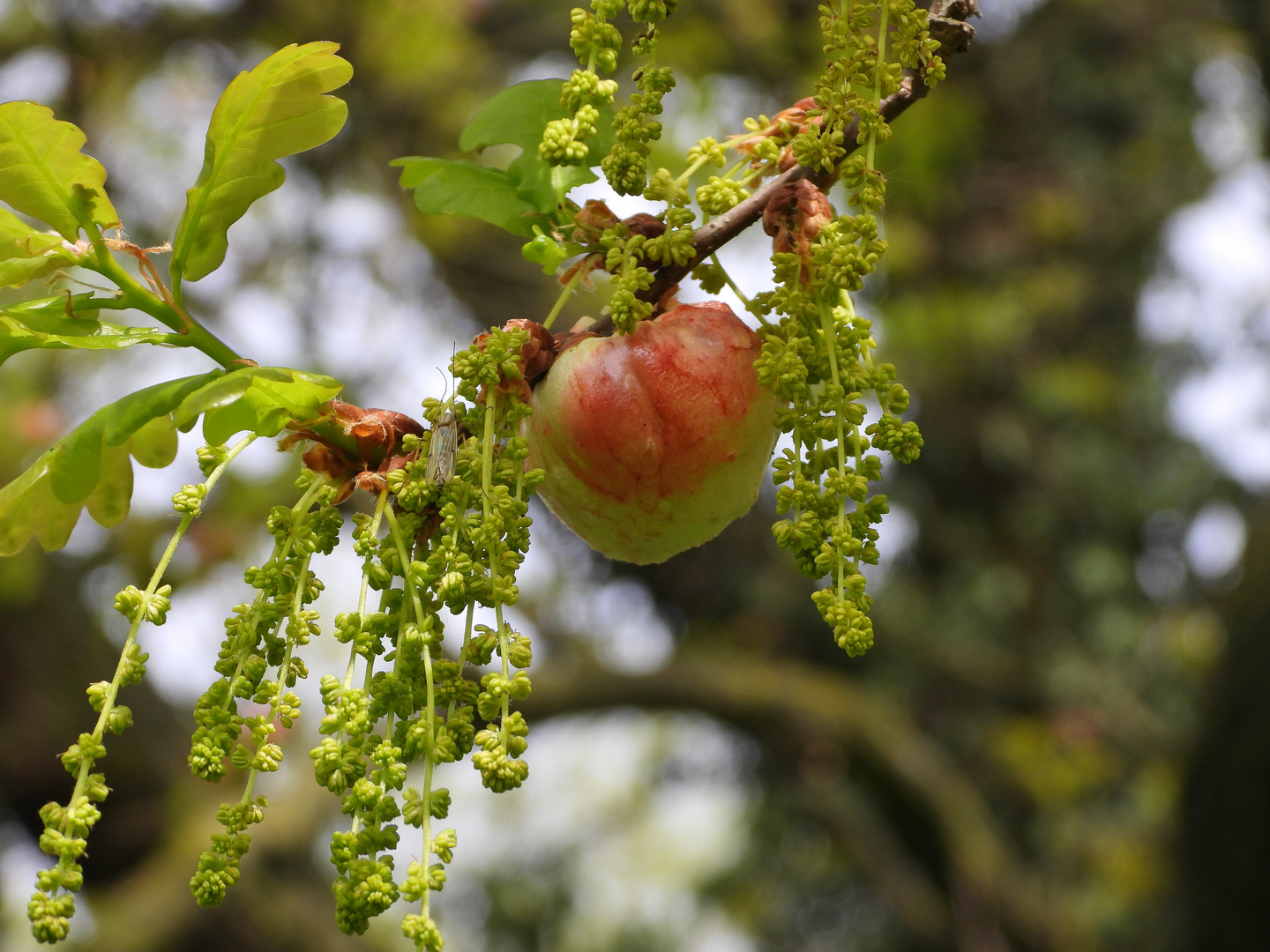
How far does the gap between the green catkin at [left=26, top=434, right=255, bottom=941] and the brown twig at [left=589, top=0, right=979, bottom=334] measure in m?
0.20

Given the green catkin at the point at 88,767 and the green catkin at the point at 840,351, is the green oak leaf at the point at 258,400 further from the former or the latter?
the green catkin at the point at 840,351

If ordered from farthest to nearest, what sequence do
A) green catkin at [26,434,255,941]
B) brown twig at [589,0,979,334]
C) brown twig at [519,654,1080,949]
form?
brown twig at [519,654,1080,949] → brown twig at [589,0,979,334] → green catkin at [26,434,255,941]

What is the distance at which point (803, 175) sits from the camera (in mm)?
497

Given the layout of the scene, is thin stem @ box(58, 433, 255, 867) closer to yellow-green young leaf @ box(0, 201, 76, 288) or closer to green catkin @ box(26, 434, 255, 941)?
green catkin @ box(26, 434, 255, 941)

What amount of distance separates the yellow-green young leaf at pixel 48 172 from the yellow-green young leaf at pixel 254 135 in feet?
0.14

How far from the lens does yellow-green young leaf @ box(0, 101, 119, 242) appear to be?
0.47 metres

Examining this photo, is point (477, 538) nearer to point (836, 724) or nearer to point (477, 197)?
point (477, 197)

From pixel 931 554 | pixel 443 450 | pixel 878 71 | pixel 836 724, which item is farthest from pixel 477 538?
pixel 931 554

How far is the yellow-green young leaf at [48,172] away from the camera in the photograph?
1.54 ft

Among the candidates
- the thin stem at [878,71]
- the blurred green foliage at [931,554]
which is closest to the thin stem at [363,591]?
the thin stem at [878,71]

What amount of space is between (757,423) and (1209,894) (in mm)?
1759

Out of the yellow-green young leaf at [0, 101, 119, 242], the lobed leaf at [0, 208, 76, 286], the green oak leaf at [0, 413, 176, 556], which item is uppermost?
the yellow-green young leaf at [0, 101, 119, 242]

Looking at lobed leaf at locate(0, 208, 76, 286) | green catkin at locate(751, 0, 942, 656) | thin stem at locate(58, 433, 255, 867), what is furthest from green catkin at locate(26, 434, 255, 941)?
green catkin at locate(751, 0, 942, 656)

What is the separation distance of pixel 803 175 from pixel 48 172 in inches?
13.5
